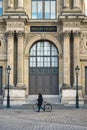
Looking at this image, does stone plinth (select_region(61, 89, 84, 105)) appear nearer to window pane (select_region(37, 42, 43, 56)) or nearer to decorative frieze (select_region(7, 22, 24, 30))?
window pane (select_region(37, 42, 43, 56))

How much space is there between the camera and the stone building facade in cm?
5500

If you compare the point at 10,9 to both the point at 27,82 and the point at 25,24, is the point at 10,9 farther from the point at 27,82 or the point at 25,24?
the point at 27,82

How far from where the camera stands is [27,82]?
56969 mm

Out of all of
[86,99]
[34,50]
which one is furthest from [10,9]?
[86,99]

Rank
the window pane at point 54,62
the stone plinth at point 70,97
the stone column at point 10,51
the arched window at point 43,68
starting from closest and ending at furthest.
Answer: the stone plinth at point 70,97, the stone column at point 10,51, the arched window at point 43,68, the window pane at point 54,62

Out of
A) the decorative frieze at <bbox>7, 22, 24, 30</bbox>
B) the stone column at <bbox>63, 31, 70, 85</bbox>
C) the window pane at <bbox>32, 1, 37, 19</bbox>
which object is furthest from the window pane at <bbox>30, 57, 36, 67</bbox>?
the window pane at <bbox>32, 1, 37, 19</bbox>

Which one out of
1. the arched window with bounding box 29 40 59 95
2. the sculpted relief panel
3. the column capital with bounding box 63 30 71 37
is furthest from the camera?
the arched window with bounding box 29 40 59 95

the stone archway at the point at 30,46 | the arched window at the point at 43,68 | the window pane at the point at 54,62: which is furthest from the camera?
the window pane at the point at 54,62

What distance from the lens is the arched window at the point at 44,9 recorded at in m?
58.2

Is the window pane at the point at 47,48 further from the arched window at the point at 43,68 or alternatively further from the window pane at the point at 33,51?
the window pane at the point at 33,51

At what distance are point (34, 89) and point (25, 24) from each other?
8140 millimetres

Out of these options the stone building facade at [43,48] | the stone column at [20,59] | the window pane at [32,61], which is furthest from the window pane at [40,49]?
the stone column at [20,59]

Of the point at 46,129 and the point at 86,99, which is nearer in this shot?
the point at 46,129

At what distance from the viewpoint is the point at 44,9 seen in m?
58.5
